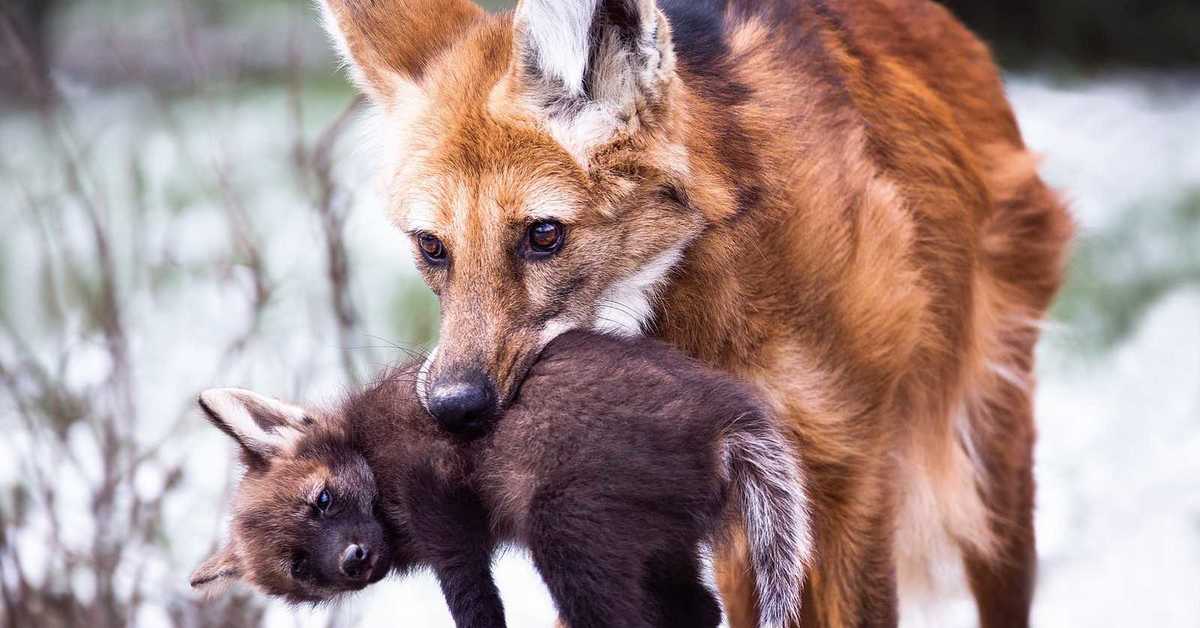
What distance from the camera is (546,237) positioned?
2.51 meters

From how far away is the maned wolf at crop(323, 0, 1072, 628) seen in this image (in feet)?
8.27

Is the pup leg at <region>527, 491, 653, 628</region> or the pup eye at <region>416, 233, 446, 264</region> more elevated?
the pup eye at <region>416, 233, 446, 264</region>

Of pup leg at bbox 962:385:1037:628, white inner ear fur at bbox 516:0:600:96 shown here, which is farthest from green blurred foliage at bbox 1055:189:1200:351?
white inner ear fur at bbox 516:0:600:96

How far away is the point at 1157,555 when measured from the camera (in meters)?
5.66

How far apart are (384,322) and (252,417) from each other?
152 inches

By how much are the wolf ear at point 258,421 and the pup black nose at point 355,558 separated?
0.32 meters

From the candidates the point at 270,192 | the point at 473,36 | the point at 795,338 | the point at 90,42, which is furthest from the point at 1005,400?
the point at 90,42

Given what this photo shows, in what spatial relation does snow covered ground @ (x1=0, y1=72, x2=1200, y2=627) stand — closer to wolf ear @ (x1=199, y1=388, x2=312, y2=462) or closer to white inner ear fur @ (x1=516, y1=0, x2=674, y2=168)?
wolf ear @ (x1=199, y1=388, x2=312, y2=462)

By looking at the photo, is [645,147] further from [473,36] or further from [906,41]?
[906,41]

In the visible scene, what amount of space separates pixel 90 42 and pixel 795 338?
6.88 metres

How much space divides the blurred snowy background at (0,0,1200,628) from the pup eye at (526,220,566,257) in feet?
2.31

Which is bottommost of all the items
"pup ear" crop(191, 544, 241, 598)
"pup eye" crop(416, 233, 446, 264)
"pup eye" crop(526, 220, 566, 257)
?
"pup ear" crop(191, 544, 241, 598)

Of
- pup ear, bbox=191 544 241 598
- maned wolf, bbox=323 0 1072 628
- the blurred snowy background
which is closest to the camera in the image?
maned wolf, bbox=323 0 1072 628

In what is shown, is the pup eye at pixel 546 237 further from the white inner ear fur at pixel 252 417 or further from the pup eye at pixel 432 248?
the white inner ear fur at pixel 252 417
